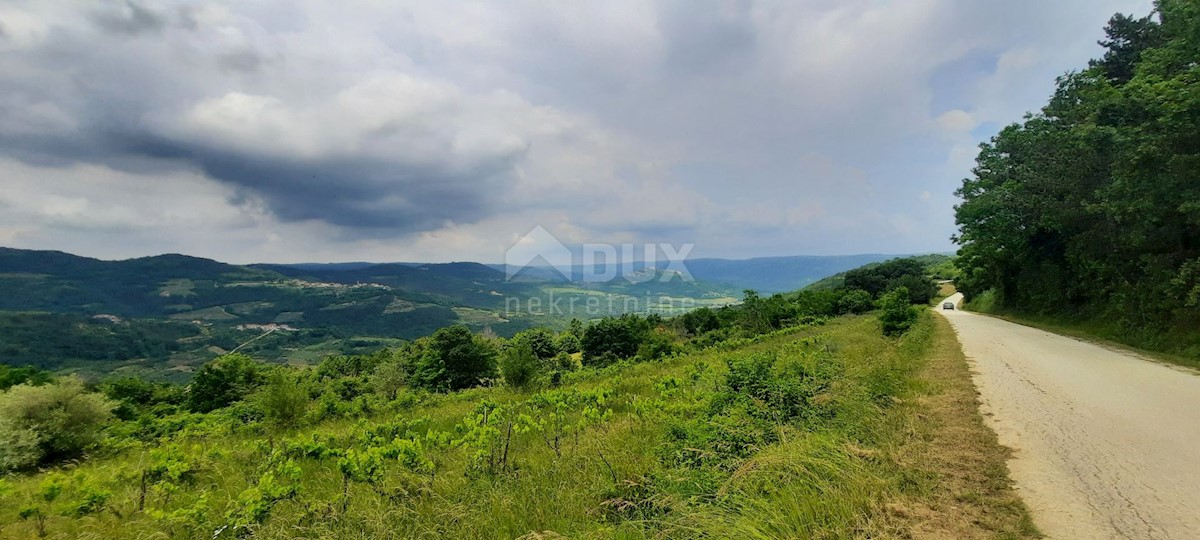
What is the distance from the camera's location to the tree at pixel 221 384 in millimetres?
30812

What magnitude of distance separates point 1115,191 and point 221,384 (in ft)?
162

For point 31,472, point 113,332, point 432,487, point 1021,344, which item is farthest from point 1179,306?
point 113,332

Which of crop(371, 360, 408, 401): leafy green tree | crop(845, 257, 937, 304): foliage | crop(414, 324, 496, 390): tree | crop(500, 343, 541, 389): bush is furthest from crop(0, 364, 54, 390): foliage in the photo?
crop(845, 257, 937, 304): foliage

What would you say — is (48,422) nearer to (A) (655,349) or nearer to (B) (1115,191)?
(A) (655,349)

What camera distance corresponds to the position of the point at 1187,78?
42.5 ft

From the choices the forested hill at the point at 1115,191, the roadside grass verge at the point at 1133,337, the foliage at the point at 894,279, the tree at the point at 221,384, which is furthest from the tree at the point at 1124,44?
the tree at the point at 221,384

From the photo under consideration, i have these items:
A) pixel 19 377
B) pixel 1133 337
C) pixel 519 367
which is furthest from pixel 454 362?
pixel 1133 337

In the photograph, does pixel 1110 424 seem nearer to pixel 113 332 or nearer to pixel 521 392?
pixel 521 392

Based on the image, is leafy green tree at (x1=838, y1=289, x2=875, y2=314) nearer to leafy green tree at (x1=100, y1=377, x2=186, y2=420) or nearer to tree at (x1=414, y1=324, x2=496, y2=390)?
tree at (x1=414, y1=324, x2=496, y2=390)

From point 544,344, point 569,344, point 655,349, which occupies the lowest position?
point 569,344

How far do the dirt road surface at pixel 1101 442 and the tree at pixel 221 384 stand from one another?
38339mm

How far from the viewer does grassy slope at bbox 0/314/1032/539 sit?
3432 millimetres

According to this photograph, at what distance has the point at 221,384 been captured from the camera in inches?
1257

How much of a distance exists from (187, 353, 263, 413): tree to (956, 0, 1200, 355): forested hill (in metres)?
44.9
